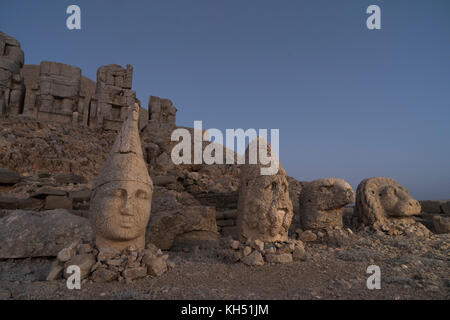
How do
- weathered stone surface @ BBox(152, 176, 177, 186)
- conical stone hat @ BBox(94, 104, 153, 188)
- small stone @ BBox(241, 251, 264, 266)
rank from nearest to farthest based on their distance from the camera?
1. conical stone hat @ BBox(94, 104, 153, 188)
2. small stone @ BBox(241, 251, 264, 266)
3. weathered stone surface @ BBox(152, 176, 177, 186)

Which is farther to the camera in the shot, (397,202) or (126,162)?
(397,202)

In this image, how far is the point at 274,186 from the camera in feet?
16.0

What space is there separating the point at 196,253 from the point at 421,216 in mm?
8490

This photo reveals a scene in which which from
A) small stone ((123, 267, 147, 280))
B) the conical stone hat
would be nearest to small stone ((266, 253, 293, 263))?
small stone ((123, 267, 147, 280))

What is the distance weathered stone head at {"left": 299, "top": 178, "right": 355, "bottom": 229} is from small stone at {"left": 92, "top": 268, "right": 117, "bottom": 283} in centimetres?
499

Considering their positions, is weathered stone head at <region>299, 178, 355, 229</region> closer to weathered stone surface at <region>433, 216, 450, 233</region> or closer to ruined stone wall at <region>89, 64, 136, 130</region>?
weathered stone surface at <region>433, 216, 450, 233</region>

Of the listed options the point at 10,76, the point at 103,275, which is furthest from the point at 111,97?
the point at 103,275

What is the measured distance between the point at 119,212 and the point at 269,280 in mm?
2347

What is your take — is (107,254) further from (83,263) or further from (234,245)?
(234,245)

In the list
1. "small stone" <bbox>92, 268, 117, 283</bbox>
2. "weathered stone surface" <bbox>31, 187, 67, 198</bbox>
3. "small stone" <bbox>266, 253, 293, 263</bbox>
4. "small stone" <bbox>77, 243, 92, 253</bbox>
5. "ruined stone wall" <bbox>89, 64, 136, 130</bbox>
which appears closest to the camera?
"small stone" <bbox>92, 268, 117, 283</bbox>

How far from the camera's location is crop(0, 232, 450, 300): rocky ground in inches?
116

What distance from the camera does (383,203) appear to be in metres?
7.01

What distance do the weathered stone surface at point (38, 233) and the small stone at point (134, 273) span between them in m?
1.01

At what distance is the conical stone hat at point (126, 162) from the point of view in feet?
13.2
